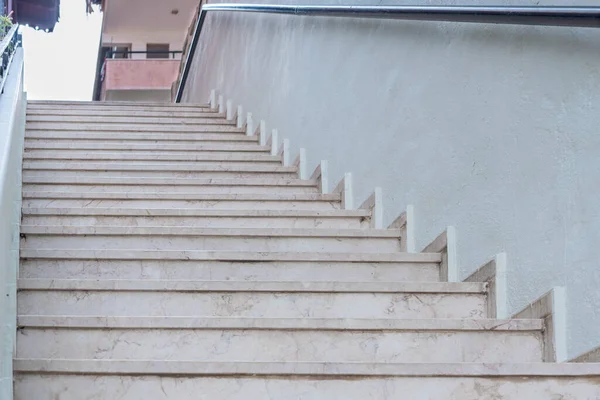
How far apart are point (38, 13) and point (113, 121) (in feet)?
42.4

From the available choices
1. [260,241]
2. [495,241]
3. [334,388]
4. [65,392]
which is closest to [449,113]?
[495,241]

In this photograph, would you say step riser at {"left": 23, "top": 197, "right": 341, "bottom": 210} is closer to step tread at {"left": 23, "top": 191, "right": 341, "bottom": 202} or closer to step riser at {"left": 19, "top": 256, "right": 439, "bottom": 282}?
step tread at {"left": 23, "top": 191, "right": 341, "bottom": 202}

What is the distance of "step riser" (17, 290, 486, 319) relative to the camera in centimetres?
302

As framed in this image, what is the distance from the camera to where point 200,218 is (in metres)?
4.21

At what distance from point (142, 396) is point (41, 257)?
1156mm

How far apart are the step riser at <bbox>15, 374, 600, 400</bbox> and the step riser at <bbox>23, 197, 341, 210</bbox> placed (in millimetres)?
2139

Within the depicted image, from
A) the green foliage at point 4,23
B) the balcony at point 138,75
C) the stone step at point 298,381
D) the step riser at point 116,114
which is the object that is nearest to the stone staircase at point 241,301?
the stone step at point 298,381

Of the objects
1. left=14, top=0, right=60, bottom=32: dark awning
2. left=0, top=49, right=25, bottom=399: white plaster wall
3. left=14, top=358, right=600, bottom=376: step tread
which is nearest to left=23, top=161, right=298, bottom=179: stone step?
left=0, top=49, right=25, bottom=399: white plaster wall

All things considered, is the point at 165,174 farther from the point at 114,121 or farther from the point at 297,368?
the point at 297,368

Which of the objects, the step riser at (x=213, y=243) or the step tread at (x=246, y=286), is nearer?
the step tread at (x=246, y=286)

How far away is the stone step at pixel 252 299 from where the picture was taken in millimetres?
3020

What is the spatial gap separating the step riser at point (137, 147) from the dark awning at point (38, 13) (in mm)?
13289

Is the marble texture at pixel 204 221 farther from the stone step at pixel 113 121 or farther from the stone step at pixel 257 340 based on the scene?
the stone step at pixel 113 121

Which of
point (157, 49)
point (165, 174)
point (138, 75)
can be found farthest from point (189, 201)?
point (157, 49)
